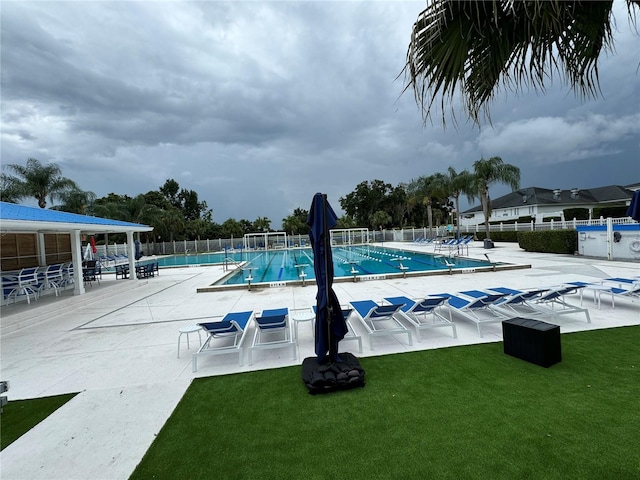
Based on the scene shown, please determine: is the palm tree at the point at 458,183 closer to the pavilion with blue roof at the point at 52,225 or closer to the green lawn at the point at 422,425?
the green lawn at the point at 422,425

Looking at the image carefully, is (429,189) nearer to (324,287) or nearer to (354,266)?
(354,266)

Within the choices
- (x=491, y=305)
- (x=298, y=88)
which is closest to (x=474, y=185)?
(x=298, y=88)

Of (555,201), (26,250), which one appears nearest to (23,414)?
(26,250)

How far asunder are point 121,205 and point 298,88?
2907 cm

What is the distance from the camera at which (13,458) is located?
9.06ft

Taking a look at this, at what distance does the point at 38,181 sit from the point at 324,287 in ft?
109

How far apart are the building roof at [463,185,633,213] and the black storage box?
4164 cm

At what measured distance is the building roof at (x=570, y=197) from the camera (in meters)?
36.8

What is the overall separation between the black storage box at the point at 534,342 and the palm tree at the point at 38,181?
3499 cm

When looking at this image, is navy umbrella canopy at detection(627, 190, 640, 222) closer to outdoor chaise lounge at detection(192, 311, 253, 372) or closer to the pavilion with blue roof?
outdoor chaise lounge at detection(192, 311, 253, 372)

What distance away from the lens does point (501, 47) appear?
1.86 metres

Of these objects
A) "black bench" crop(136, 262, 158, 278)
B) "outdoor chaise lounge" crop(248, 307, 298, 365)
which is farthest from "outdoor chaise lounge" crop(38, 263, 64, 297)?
"outdoor chaise lounge" crop(248, 307, 298, 365)

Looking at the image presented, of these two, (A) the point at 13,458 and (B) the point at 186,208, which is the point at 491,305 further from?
(B) the point at 186,208

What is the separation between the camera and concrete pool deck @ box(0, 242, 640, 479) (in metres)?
2.85
